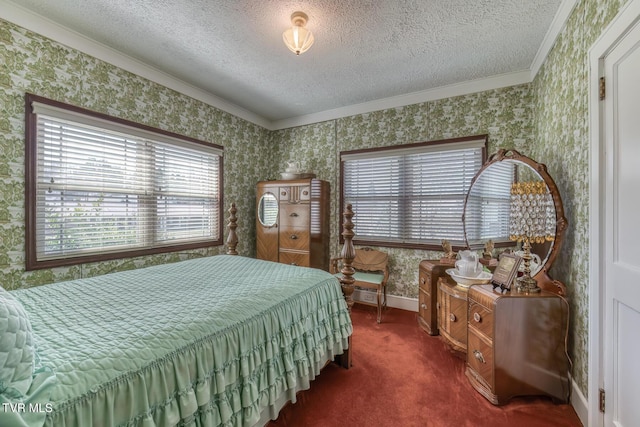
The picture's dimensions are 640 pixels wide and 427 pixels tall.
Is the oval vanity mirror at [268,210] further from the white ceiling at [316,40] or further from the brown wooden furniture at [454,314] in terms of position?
the brown wooden furniture at [454,314]

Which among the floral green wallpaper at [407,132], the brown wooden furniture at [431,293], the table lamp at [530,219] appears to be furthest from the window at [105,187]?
the table lamp at [530,219]

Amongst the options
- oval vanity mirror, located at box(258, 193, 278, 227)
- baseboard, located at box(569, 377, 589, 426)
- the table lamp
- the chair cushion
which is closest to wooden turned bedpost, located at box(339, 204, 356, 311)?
the chair cushion

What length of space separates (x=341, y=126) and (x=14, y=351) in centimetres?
374

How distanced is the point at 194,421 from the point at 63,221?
7.41ft

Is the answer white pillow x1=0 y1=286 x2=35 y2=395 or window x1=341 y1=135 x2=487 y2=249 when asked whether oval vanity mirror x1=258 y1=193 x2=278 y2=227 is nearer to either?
window x1=341 y1=135 x2=487 y2=249

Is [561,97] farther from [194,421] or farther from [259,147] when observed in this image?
[259,147]

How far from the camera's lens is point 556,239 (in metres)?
1.85

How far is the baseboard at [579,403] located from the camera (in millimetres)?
1554

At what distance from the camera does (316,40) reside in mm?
2293

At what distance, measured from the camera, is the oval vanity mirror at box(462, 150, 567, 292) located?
1877 mm

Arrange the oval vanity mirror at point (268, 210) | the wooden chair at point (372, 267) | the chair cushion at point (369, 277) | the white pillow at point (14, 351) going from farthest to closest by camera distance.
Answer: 1. the oval vanity mirror at point (268, 210)
2. the wooden chair at point (372, 267)
3. the chair cushion at point (369, 277)
4. the white pillow at point (14, 351)

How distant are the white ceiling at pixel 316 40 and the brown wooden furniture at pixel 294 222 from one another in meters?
1.31

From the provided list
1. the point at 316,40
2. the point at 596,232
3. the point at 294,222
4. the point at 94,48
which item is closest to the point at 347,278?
the point at 596,232

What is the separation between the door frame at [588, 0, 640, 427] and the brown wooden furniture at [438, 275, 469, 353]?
0.74 m
